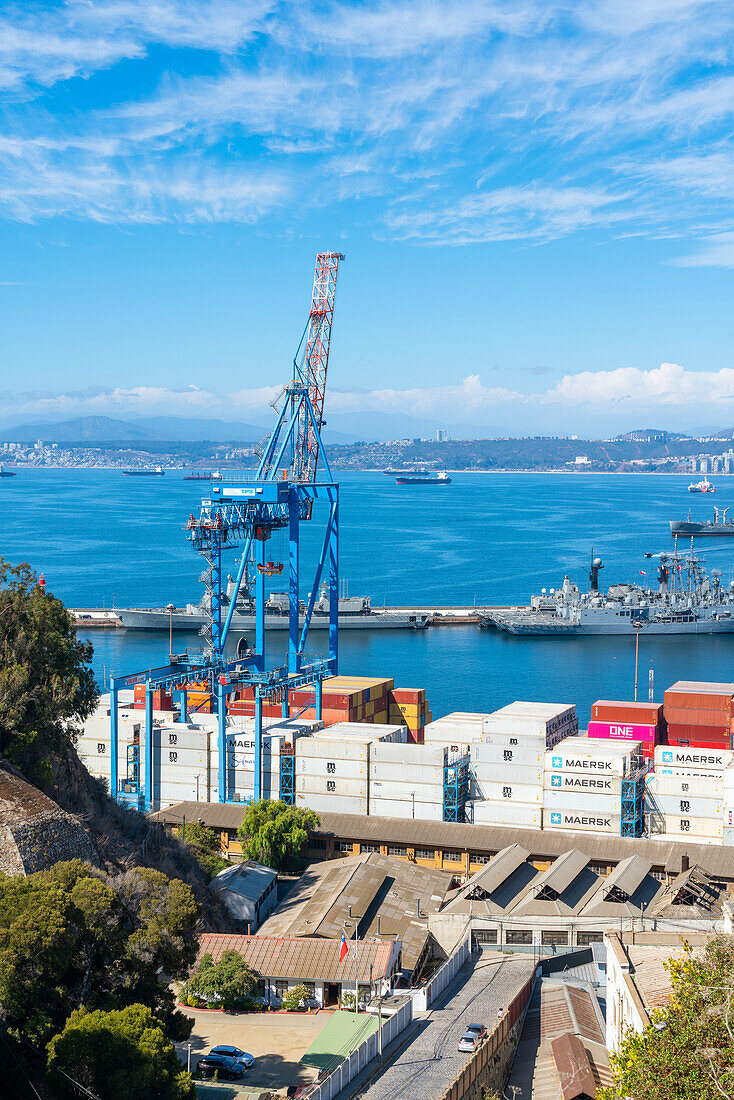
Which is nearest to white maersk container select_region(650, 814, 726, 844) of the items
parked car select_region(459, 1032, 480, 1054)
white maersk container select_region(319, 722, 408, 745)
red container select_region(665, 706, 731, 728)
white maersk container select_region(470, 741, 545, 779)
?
white maersk container select_region(470, 741, 545, 779)

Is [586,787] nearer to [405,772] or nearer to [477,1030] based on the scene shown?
[405,772]

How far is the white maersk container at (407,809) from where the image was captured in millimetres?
30062

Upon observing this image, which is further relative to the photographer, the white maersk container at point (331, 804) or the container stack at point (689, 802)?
the white maersk container at point (331, 804)

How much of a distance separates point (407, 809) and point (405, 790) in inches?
24.2

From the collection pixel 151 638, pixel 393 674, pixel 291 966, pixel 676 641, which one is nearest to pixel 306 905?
pixel 291 966

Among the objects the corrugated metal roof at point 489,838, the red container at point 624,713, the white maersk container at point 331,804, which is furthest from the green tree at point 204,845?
the red container at point 624,713

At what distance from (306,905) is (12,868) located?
912 centimetres

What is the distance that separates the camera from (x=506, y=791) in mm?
30500

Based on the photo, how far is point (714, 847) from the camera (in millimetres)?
27078

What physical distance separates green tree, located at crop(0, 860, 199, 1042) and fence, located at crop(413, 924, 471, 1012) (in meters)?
3.85

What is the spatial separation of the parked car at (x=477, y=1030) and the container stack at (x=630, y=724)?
16787 millimetres

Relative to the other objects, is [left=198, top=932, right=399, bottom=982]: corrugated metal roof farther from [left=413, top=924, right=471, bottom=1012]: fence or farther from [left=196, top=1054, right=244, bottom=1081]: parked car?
[left=196, top=1054, right=244, bottom=1081]: parked car

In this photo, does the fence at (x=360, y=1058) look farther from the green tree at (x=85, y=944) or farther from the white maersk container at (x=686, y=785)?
the white maersk container at (x=686, y=785)

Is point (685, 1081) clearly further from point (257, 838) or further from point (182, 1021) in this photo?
point (257, 838)
